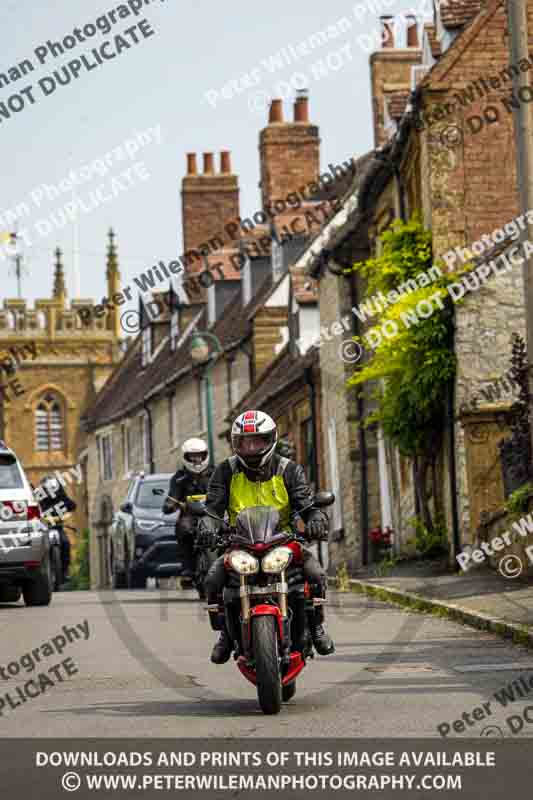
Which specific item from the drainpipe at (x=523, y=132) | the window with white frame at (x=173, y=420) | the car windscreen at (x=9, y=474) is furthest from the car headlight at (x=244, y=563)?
the window with white frame at (x=173, y=420)

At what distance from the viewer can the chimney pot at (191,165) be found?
174ft

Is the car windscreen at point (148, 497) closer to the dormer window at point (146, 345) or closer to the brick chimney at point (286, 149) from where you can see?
the brick chimney at point (286, 149)

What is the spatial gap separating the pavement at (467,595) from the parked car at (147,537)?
4161 mm

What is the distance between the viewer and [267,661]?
9.46 meters

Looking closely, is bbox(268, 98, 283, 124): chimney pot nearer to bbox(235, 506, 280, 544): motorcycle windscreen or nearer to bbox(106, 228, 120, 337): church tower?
bbox(235, 506, 280, 544): motorcycle windscreen

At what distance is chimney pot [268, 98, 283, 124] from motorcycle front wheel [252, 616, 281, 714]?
113 feet

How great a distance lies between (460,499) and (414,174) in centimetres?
584

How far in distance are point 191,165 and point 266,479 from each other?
43.5m

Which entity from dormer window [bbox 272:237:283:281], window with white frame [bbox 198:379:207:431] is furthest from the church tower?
dormer window [bbox 272:237:283:281]

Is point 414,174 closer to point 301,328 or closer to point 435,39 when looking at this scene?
point 435,39

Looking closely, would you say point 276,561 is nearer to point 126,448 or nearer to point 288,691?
point 288,691

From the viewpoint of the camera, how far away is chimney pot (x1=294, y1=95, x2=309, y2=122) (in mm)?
Answer: 43188
